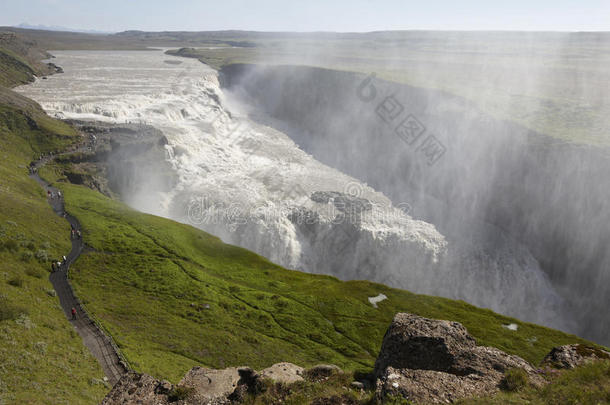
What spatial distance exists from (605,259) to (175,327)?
3291 inches

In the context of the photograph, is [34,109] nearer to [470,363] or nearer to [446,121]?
[470,363]

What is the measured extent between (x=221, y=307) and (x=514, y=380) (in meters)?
31.6

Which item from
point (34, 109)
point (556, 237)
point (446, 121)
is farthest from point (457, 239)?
point (34, 109)

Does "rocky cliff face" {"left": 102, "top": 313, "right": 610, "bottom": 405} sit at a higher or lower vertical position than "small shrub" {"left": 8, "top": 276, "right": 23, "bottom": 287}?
higher

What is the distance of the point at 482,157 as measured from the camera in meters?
96.2

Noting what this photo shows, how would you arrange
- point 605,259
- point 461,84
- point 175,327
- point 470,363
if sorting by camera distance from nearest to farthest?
1. point 470,363
2. point 175,327
3. point 605,259
4. point 461,84

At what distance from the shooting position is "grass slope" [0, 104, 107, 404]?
20.4 m

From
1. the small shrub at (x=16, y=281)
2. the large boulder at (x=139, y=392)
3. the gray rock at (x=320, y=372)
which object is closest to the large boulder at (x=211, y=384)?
the large boulder at (x=139, y=392)

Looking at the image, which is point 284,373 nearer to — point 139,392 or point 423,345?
point 139,392

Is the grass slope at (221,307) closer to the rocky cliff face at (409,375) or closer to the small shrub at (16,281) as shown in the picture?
the small shrub at (16,281)

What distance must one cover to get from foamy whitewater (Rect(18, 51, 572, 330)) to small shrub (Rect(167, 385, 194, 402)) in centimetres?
5236

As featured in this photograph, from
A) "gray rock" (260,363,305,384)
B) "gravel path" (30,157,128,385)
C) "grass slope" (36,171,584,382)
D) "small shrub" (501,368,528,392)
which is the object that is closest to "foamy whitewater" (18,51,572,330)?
"grass slope" (36,171,584,382)

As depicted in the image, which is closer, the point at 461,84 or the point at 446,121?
the point at 446,121

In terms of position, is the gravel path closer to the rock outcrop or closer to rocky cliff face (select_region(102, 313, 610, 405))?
rocky cliff face (select_region(102, 313, 610, 405))
